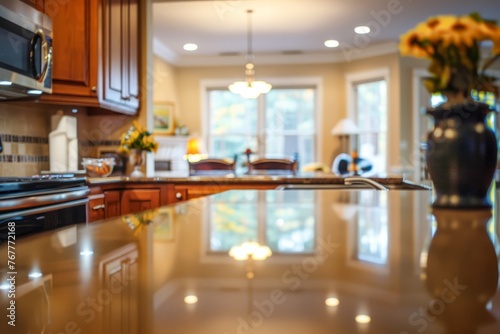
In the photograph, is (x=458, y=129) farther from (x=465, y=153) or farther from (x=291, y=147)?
(x=291, y=147)

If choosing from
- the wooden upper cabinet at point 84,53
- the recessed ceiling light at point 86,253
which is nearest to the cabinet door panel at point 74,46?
the wooden upper cabinet at point 84,53

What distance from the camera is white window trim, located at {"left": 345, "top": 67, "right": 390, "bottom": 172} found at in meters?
7.77

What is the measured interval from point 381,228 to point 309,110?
7900mm

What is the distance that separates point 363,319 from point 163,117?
25.8 feet

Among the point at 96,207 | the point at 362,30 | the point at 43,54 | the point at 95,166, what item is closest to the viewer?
the point at 43,54

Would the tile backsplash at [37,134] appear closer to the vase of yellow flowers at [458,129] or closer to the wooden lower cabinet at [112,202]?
the wooden lower cabinet at [112,202]

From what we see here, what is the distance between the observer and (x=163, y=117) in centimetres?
803

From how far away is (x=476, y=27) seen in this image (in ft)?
3.26

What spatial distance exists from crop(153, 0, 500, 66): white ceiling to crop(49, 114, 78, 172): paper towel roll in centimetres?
159

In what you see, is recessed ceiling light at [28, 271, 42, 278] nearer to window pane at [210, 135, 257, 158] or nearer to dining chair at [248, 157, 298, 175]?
dining chair at [248, 157, 298, 175]

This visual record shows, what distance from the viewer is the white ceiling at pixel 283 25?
5.77m

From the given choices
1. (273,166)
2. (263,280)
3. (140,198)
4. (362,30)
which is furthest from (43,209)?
(362,30)

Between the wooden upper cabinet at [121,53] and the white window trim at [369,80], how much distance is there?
4.61 metres

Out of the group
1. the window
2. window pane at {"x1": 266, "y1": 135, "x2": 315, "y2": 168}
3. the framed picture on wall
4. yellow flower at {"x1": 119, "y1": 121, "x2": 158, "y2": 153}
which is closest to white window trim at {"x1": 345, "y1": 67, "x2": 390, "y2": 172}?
the window
